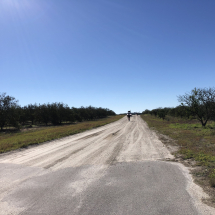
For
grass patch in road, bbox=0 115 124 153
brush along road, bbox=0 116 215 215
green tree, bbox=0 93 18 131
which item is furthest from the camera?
green tree, bbox=0 93 18 131

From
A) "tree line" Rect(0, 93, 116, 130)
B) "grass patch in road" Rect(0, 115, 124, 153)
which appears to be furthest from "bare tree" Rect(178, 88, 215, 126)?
"tree line" Rect(0, 93, 116, 130)

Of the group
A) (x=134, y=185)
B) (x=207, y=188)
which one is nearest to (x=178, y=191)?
(x=207, y=188)

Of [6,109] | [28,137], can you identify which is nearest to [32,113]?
[6,109]

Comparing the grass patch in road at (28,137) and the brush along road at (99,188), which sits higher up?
the grass patch in road at (28,137)

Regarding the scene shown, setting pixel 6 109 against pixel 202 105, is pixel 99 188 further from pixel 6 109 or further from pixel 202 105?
pixel 6 109

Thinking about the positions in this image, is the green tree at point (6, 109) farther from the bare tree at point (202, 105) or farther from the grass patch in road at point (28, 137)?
the bare tree at point (202, 105)

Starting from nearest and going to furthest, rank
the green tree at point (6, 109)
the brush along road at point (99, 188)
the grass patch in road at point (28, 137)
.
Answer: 1. the brush along road at point (99, 188)
2. the grass patch in road at point (28, 137)
3. the green tree at point (6, 109)

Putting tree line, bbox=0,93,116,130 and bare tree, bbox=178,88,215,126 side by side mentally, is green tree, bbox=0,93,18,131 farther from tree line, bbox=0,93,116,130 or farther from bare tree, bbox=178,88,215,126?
bare tree, bbox=178,88,215,126

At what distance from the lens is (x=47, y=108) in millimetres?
43406

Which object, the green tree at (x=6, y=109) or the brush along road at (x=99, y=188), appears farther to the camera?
the green tree at (x=6, y=109)

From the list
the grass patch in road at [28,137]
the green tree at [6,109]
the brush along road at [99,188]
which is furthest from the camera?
the green tree at [6,109]

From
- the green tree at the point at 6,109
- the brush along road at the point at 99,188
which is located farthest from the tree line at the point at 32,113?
the brush along road at the point at 99,188

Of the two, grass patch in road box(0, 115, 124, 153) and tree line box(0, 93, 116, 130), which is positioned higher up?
tree line box(0, 93, 116, 130)

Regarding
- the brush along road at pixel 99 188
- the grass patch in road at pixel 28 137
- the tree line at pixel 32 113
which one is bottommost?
the brush along road at pixel 99 188
